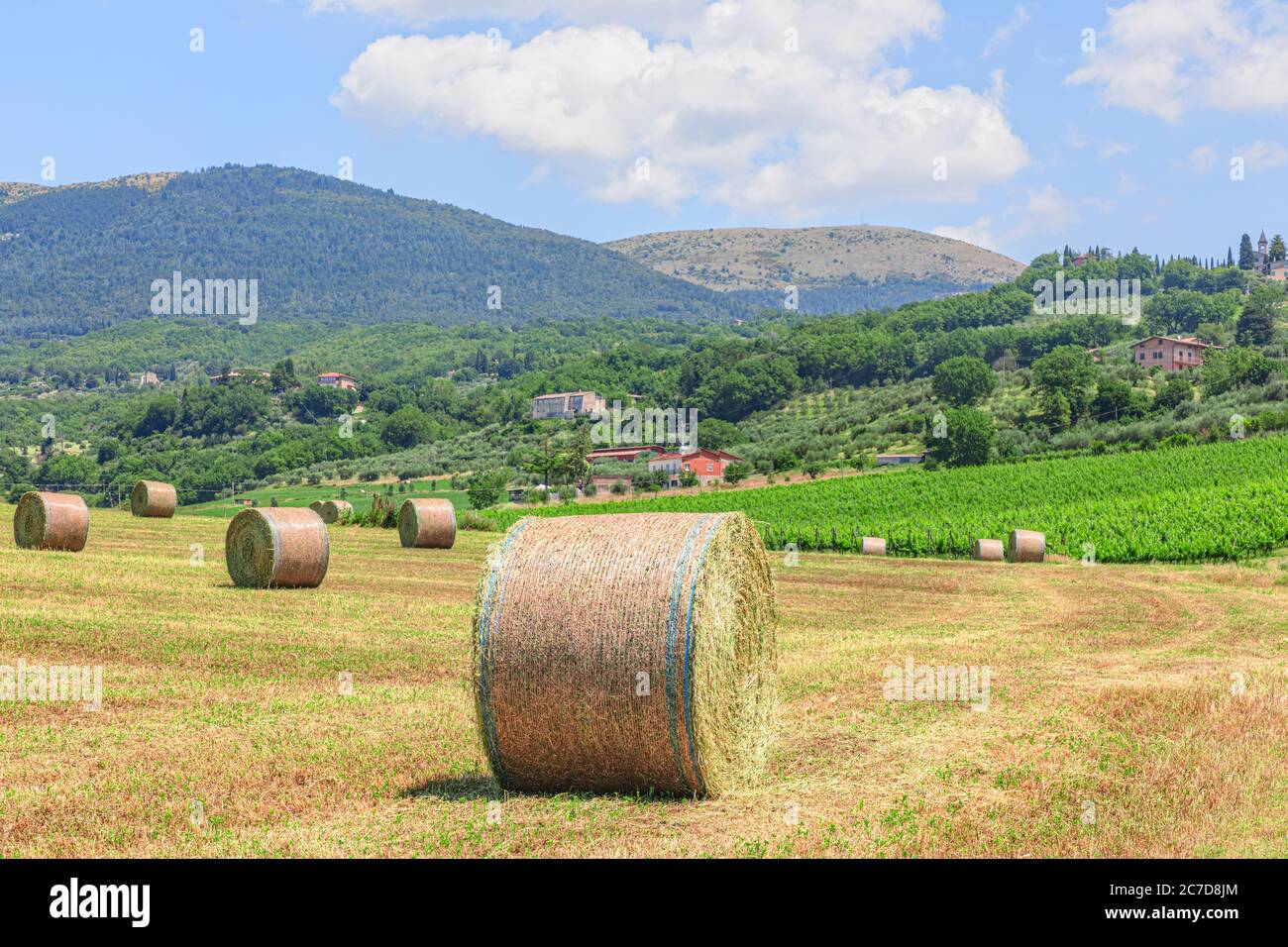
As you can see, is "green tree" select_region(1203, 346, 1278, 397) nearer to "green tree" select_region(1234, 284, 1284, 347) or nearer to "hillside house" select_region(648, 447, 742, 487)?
"green tree" select_region(1234, 284, 1284, 347)

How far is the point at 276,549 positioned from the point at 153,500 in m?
24.3

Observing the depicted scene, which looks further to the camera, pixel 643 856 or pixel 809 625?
pixel 809 625

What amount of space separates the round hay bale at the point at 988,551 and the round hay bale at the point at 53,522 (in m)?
32.7

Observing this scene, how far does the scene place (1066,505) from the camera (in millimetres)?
63625

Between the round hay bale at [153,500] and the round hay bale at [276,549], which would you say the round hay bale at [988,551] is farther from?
the round hay bale at [276,549]

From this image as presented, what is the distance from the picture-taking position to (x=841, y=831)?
9.54 metres

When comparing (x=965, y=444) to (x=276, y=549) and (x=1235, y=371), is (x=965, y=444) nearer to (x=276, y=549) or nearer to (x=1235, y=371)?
(x=1235, y=371)

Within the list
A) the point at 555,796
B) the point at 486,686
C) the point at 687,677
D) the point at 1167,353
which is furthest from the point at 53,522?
the point at 1167,353

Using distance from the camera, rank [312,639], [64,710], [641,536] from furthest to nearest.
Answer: [312,639] < [64,710] < [641,536]

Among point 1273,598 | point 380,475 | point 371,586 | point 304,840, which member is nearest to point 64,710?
point 304,840

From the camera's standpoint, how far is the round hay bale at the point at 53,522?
30.2 m

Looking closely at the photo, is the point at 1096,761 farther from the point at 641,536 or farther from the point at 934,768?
the point at 641,536

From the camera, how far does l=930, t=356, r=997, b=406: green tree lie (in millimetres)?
130500

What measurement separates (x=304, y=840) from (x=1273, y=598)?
91.1 feet
